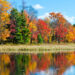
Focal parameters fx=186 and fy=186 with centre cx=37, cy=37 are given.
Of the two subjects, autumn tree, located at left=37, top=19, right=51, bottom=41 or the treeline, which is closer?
the treeline

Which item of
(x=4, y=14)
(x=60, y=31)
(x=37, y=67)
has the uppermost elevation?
(x=4, y=14)

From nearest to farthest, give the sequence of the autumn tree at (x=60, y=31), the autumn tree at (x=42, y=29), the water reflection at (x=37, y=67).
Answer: the water reflection at (x=37, y=67) < the autumn tree at (x=42, y=29) < the autumn tree at (x=60, y=31)

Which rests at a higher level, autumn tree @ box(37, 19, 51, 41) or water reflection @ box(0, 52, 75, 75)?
autumn tree @ box(37, 19, 51, 41)

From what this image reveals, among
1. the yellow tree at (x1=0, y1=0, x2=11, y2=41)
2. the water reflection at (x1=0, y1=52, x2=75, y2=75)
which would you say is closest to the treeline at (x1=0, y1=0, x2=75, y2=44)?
the yellow tree at (x1=0, y1=0, x2=11, y2=41)

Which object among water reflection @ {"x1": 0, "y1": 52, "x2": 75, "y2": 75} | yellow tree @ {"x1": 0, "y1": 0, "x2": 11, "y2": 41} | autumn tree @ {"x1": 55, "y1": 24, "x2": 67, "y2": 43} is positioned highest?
yellow tree @ {"x1": 0, "y1": 0, "x2": 11, "y2": 41}

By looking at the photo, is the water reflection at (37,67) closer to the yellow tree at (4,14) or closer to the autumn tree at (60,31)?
the yellow tree at (4,14)

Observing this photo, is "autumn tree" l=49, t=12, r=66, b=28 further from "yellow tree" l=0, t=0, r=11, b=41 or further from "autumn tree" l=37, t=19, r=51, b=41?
"yellow tree" l=0, t=0, r=11, b=41

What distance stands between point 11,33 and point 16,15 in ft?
19.3

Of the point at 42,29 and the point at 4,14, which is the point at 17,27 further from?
the point at 42,29

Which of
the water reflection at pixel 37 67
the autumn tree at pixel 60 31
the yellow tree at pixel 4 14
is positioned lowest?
the water reflection at pixel 37 67

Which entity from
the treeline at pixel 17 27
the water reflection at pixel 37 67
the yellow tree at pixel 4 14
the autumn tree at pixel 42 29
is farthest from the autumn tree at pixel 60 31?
the water reflection at pixel 37 67

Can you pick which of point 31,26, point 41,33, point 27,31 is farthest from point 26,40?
point 41,33

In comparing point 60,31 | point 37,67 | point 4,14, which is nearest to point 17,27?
point 4,14

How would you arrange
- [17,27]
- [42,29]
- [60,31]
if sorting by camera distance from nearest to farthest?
[17,27], [42,29], [60,31]
